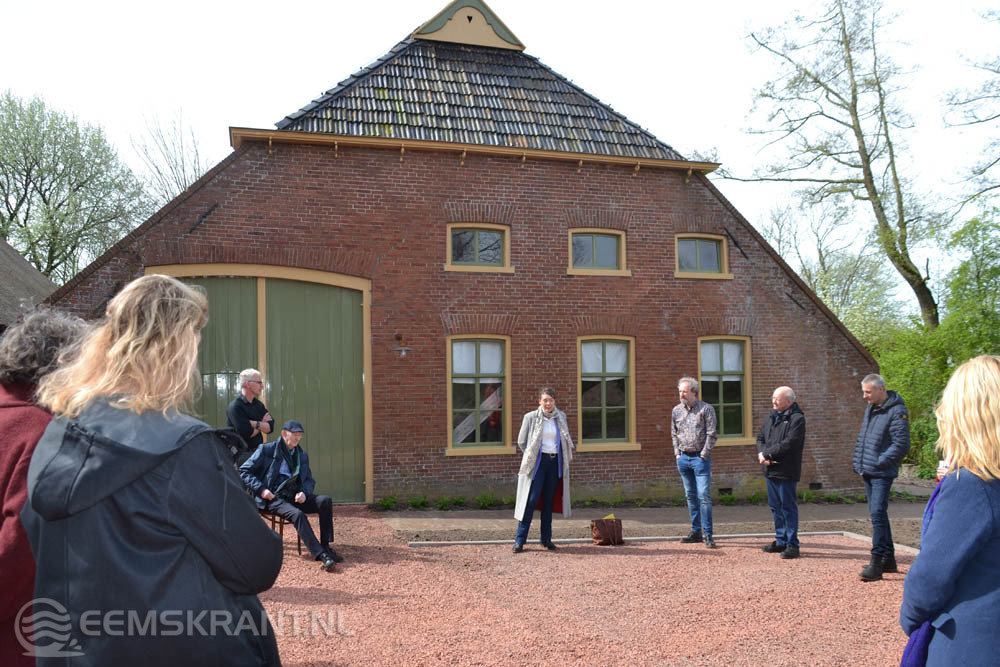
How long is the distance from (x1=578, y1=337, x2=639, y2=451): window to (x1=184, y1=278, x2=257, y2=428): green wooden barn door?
18.0 ft

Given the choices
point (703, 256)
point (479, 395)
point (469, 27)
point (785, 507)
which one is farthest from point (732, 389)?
point (469, 27)

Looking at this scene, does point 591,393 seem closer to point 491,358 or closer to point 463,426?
point 491,358

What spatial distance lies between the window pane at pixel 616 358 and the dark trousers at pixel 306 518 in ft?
21.1

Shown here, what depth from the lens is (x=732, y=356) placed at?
45.2ft

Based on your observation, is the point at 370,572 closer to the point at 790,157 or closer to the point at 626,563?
the point at 626,563

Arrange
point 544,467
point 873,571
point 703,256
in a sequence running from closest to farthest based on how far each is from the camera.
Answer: point 873,571 → point 544,467 → point 703,256

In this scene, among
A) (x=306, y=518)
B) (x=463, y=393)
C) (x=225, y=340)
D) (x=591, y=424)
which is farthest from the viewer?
(x=591, y=424)

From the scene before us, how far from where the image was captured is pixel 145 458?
6.38ft

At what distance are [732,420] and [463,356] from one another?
5250mm

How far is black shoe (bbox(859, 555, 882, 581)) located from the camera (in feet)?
23.9

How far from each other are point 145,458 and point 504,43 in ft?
45.3

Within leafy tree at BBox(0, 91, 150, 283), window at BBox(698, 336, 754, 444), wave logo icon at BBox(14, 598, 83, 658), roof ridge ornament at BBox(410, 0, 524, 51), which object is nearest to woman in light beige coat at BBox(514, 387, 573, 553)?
window at BBox(698, 336, 754, 444)

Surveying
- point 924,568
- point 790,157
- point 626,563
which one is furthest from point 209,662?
point 790,157

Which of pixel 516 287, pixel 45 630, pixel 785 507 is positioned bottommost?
pixel 785 507
